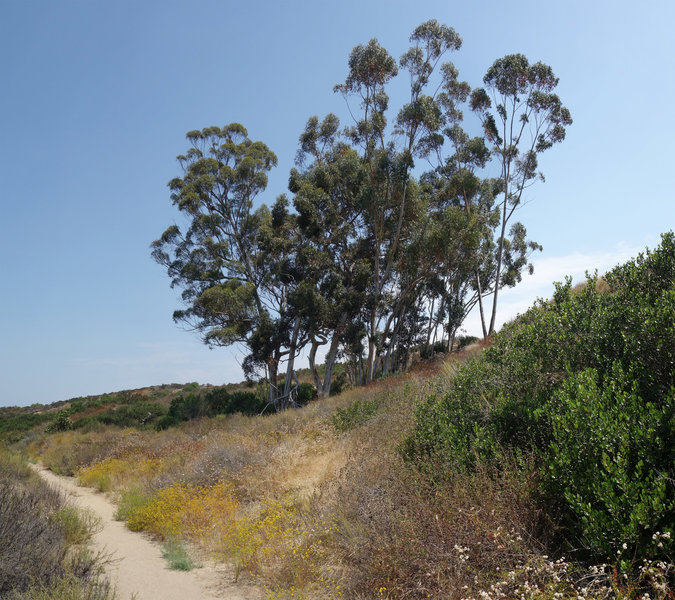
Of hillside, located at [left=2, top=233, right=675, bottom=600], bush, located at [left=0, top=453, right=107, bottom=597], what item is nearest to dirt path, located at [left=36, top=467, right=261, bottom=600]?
hillside, located at [left=2, top=233, right=675, bottom=600]

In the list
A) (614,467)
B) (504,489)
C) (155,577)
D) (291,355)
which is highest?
(291,355)

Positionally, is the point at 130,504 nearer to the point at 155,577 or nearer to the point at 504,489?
the point at 155,577

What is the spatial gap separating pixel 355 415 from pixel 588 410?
7.45m

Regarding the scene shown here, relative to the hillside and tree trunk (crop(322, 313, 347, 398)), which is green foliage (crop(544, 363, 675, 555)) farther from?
tree trunk (crop(322, 313, 347, 398))

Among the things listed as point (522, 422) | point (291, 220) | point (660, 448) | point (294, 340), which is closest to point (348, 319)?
point (294, 340)

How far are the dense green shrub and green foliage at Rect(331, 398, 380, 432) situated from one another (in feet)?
11.7

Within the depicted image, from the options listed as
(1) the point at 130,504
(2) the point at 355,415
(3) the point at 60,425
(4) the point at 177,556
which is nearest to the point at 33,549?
(4) the point at 177,556

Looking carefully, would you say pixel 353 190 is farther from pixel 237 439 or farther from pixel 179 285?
pixel 237 439

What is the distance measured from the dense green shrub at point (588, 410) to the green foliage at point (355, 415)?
11.7ft

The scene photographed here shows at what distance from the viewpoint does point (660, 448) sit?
3510 millimetres

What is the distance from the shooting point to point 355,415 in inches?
425

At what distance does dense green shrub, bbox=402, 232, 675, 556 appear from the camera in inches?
132

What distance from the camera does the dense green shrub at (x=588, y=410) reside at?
132 inches

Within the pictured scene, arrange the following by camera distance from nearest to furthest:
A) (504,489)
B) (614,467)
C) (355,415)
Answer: (614,467) → (504,489) → (355,415)
